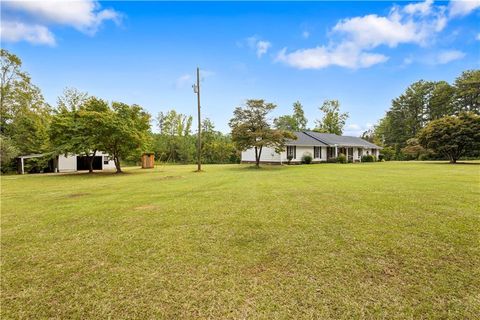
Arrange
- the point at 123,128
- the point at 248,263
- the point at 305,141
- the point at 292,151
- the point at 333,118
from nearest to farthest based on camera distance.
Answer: the point at 248,263 → the point at 123,128 → the point at 292,151 → the point at 305,141 → the point at 333,118

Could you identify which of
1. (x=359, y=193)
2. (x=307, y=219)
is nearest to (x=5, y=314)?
(x=307, y=219)

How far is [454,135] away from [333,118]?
24016 mm

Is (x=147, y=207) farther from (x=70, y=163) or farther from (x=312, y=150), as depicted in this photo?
(x=312, y=150)

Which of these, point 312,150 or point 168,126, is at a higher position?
point 168,126

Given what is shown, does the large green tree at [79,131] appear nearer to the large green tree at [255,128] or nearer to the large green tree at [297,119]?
the large green tree at [255,128]

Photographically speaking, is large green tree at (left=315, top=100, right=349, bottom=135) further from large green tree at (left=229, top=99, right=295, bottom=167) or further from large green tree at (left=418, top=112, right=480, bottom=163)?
large green tree at (left=229, top=99, right=295, bottom=167)

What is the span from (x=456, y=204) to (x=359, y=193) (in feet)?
7.53

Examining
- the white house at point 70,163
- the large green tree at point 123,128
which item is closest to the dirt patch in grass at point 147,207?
the large green tree at point 123,128

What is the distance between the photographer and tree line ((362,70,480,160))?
38.8 meters

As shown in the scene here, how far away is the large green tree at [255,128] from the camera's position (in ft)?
67.9

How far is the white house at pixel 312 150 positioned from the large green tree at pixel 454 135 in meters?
9.38

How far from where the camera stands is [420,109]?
4597cm

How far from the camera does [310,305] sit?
7.54ft

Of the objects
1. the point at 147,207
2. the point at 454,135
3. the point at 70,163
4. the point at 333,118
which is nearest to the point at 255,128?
the point at 147,207
